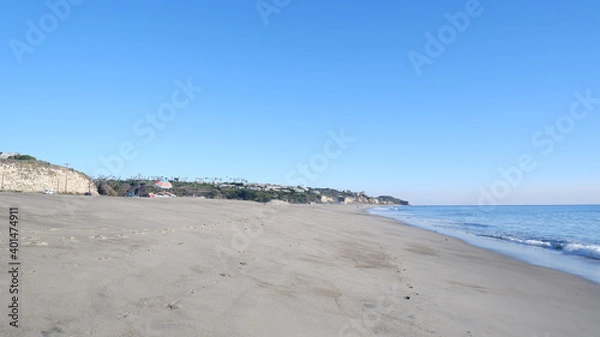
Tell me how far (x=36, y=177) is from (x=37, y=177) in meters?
0.13

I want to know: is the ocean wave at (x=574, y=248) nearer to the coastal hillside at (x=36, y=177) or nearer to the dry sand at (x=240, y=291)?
the dry sand at (x=240, y=291)

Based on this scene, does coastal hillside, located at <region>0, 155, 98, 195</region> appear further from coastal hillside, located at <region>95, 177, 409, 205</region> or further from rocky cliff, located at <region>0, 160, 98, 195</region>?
coastal hillside, located at <region>95, 177, 409, 205</region>

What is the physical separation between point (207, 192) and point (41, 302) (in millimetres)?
78552

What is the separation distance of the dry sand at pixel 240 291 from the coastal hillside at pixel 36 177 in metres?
26.1

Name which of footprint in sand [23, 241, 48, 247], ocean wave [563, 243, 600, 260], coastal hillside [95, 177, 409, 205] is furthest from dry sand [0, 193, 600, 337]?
coastal hillside [95, 177, 409, 205]

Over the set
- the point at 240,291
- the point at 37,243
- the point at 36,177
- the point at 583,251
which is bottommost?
the point at 583,251

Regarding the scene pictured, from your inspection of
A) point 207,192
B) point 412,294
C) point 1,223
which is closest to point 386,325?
point 412,294

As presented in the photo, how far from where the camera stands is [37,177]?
109ft

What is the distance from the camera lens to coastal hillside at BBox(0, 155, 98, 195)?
30797 millimetres

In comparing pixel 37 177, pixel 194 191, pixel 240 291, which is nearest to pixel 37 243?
pixel 240 291

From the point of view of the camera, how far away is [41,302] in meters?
3.90

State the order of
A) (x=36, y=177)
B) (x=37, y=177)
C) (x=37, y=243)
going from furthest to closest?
(x=37, y=177)
(x=36, y=177)
(x=37, y=243)

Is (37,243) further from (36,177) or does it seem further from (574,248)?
(36,177)

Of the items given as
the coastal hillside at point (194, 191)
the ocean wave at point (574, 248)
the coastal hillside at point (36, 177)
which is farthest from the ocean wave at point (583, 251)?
the coastal hillside at point (194, 191)
